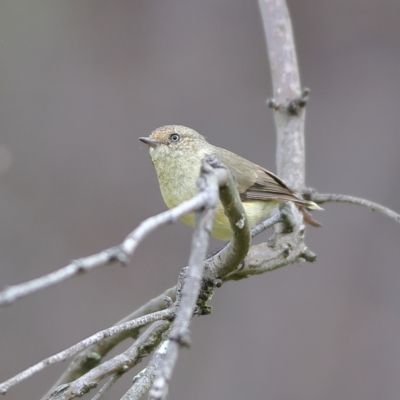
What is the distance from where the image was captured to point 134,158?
21.1 ft

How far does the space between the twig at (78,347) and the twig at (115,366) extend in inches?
13.5

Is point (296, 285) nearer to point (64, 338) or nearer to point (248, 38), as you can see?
point (64, 338)

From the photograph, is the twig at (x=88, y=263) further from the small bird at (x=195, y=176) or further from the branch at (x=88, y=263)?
the small bird at (x=195, y=176)

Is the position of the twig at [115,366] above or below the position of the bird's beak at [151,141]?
below

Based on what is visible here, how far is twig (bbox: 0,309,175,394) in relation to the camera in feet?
4.95

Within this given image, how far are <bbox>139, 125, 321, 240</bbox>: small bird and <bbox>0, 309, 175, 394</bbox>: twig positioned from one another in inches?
56.5

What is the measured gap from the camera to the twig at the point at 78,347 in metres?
1.51

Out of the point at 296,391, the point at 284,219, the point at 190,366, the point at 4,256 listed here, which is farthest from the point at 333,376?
the point at 4,256

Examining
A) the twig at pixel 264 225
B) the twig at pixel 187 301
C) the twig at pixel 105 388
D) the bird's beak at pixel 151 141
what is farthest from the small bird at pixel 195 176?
the twig at pixel 187 301

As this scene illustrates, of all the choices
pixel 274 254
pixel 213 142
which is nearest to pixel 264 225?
pixel 274 254

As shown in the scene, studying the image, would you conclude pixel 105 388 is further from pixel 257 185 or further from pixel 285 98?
pixel 285 98

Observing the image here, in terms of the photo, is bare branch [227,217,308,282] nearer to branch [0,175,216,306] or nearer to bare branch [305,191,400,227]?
bare branch [305,191,400,227]

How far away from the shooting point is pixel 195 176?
3.70 m

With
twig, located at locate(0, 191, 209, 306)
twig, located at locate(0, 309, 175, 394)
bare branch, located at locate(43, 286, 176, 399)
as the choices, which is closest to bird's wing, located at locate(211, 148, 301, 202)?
bare branch, located at locate(43, 286, 176, 399)
